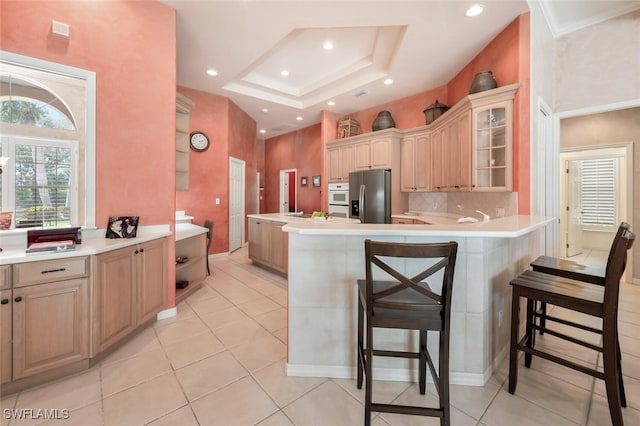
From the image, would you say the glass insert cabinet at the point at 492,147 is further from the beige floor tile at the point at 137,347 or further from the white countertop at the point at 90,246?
the beige floor tile at the point at 137,347

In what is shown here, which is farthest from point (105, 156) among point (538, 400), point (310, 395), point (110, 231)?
point (538, 400)

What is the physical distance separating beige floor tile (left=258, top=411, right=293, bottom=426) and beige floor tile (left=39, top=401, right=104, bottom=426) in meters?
0.92

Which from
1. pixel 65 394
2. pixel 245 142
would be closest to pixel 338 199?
pixel 245 142

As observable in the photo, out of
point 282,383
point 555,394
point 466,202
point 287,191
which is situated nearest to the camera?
point 555,394

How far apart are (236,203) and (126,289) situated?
3.89m

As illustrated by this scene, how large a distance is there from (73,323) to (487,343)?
288 centimetres

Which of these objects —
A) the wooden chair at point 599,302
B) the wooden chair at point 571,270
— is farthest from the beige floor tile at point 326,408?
the wooden chair at point 571,270

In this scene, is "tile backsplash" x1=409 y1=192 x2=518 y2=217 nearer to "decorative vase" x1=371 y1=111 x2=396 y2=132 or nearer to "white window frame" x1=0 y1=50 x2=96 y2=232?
"decorative vase" x1=371 y1=111 x2=396 y2=132

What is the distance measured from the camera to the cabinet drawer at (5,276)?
159cm

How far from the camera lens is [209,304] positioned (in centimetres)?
309

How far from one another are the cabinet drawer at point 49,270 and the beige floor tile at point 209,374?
101 cm

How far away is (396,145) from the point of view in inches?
190

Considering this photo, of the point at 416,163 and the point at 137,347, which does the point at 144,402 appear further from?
the point at 416,163

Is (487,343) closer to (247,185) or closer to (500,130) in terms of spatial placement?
(500,130)
